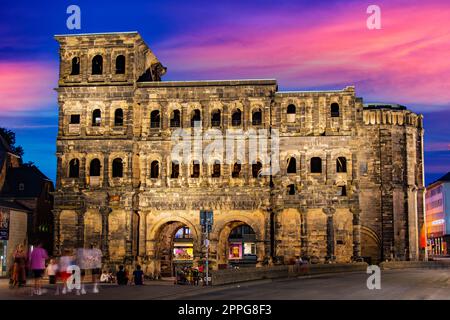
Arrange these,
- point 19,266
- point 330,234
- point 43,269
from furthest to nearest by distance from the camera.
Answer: point 330,234, point 19,266, point 43,269

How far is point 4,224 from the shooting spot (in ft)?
182

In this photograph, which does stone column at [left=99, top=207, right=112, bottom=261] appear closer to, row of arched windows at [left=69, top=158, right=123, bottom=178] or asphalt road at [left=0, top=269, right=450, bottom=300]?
row of arched windows at [left=69, top=158, right=123, bottom=178]

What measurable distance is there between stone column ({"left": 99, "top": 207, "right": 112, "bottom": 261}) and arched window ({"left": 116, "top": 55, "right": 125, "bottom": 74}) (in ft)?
35.9

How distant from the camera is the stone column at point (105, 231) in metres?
57.1

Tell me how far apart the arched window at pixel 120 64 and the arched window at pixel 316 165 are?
1660 centimetres

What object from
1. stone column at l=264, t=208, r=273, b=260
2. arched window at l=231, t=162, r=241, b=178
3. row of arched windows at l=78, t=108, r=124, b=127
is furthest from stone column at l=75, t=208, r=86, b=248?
stone column at l=264, t=208, r=273, b=260

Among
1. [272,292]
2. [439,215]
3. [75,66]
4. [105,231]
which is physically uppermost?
[75,66]

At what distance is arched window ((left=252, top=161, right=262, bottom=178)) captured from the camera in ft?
189

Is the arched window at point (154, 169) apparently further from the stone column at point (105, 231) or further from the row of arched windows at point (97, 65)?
the row of arched windows at point (97, 65)

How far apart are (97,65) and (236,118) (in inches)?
474

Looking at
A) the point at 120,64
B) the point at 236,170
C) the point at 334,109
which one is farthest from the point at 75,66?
the point at 334,109

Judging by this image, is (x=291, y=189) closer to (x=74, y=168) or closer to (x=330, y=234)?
(x=330, y=234)
